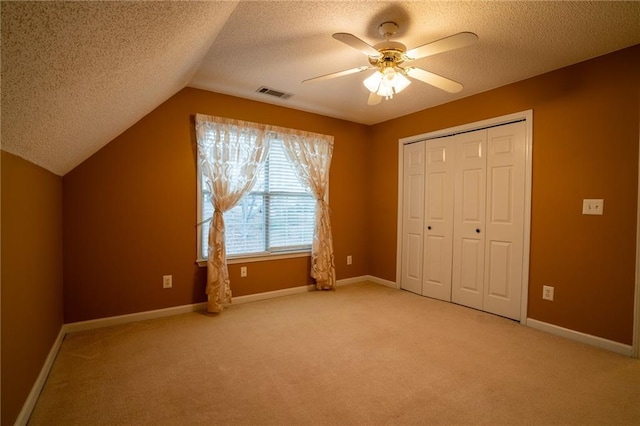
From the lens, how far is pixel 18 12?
2.44 feet

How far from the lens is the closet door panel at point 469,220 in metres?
3.32

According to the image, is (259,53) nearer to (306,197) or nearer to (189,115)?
(189,115)

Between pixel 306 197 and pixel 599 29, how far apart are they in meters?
3.04

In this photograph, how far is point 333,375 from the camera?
6.70 ft

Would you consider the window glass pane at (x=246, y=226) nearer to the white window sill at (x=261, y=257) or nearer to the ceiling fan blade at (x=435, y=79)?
the white window sill at (x=261, y=257)

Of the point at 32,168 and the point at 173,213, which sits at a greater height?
the point at 32,168

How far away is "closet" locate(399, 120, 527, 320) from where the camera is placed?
3.05 metres

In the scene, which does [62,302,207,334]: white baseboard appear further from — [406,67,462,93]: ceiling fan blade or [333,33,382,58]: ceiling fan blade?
[406,67,462,93]: ceiling fan blade

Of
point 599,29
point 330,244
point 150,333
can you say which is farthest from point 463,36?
point 150,333

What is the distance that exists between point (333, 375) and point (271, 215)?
2103mm

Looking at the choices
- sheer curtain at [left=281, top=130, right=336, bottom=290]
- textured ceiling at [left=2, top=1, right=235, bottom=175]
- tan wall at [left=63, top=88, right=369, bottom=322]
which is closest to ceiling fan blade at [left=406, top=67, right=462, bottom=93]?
textured ceiling at [left=2, top=1, right=235, bottom=175]

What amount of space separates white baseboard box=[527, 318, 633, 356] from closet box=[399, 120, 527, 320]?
8.1 inches

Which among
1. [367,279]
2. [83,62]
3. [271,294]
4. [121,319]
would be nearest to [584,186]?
[367,279]

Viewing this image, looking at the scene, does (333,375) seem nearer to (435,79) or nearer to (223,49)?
(435,79)
